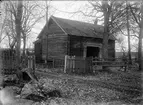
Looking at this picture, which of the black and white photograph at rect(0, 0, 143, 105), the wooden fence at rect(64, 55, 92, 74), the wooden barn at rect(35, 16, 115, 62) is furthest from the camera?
the wooden barn at rect(35, 16, 115, 62)

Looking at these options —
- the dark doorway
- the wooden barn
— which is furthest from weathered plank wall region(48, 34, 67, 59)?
the dark doorway

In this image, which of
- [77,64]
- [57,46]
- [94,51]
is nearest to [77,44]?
[57,46]

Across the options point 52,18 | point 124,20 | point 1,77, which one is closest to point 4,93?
point 1,77

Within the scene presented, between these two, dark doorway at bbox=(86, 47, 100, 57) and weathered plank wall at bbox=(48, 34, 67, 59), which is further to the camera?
dark doorway at bbox=(86, 47, 100, 57)

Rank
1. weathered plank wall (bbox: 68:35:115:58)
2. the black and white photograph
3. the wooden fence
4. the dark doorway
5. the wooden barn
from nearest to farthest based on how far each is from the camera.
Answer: the black and white photograph, the wooden fence, the wooden barn, weathered plank wall (bbox: 68:35:115:58), the dark doorway

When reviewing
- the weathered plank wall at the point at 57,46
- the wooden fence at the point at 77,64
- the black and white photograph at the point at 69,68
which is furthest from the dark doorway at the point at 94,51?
the wooden fence at the point at 77,64

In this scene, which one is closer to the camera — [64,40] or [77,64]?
[77,64]

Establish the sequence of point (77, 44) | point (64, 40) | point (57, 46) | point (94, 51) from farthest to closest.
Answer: point (94, 51), point (57, 46), point (77, 44), point (64, 40)

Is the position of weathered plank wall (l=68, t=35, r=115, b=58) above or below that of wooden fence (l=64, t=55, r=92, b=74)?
above

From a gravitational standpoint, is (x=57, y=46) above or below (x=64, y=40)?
below

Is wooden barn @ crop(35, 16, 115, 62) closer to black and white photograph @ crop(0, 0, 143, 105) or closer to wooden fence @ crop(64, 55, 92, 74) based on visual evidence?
black and white photograph @ crop(0, 0, 143, 105)

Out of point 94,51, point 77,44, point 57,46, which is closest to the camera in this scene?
point 77,44

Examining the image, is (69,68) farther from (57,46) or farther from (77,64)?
(57,46)

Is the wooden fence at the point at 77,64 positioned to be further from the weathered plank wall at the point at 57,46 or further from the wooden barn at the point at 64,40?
the weathered plank wall at the point at 57,46
